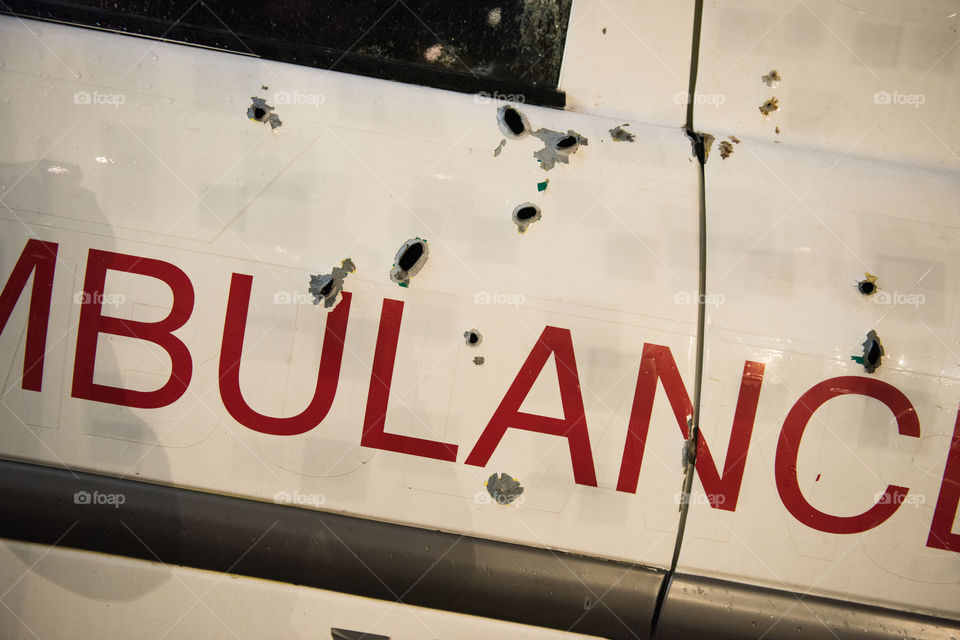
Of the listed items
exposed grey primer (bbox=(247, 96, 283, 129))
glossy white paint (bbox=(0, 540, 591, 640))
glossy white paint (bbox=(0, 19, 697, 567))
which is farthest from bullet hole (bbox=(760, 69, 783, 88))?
glossy white paint (bbox=(0, 540, 591, 640))

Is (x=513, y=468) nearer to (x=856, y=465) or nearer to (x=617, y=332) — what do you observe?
(x=617, y=332)

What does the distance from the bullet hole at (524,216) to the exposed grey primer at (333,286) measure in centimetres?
52

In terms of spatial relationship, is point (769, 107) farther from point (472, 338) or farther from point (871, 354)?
point (472, 338)

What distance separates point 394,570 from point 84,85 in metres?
1.82

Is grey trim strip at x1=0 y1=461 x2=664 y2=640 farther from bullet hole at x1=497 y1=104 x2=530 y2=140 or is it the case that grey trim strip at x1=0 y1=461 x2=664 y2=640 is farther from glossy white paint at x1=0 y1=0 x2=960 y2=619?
bullet hole at x1=497 y1=104 x2=530 y2=140

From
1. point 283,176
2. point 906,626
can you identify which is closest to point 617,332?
point 283,176

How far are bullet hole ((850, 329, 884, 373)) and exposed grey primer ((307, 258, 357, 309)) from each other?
1609 millimetres

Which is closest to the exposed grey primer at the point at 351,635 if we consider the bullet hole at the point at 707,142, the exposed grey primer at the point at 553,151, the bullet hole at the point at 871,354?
the exposed grey primer at the point at 553,151

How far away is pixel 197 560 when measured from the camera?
5.07ft

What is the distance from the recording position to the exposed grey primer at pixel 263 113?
1517 mm

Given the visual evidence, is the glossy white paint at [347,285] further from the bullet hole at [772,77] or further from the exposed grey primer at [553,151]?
the bullet hole at [772,77]

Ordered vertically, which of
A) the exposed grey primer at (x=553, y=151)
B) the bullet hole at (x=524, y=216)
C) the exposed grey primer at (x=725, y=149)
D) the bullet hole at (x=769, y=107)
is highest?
the bullet hole at (x=769, y=107)

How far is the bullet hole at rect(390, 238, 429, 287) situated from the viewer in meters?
1.48

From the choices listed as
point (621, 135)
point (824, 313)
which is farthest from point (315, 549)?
point (824, 313)
